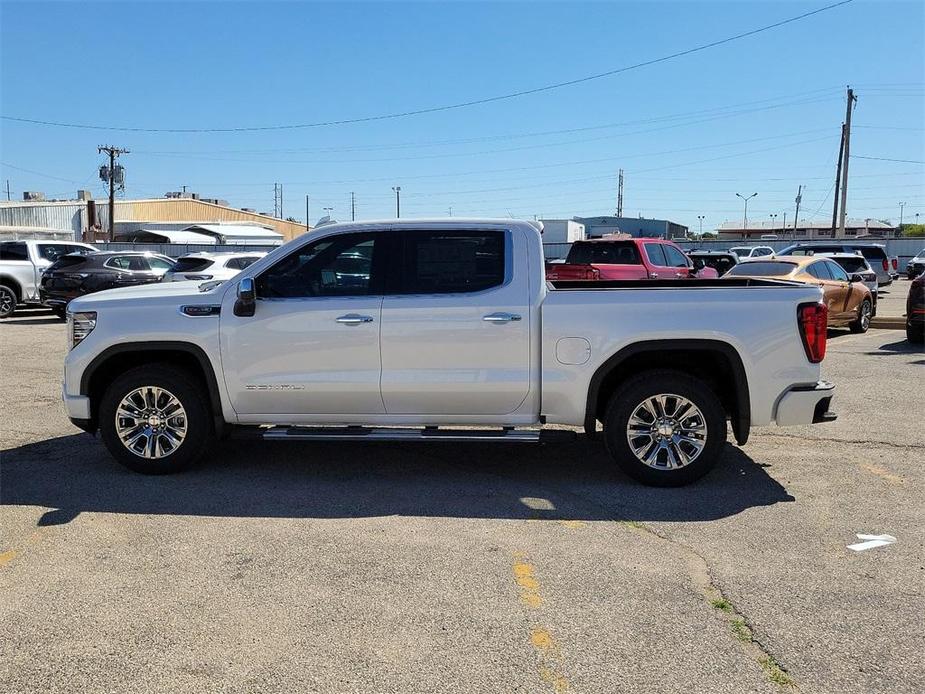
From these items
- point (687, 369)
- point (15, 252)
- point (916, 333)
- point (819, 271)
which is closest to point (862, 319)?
point (819, 271)

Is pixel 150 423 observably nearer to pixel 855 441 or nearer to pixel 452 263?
pixel 452 263

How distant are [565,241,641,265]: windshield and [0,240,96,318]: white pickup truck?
12.6 metres

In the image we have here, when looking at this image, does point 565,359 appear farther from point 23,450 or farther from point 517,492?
point 23,450

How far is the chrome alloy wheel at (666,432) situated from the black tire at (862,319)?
11.4 metres

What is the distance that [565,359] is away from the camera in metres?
5.74

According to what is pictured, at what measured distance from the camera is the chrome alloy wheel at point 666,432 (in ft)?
18.9

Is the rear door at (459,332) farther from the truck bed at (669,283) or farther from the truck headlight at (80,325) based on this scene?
the truck headlight at (80,325)

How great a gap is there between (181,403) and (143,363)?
0.55 metres

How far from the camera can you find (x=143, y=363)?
630cm

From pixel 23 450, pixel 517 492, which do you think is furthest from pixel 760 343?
pixel 23 450

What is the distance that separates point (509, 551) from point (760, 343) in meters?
2.36

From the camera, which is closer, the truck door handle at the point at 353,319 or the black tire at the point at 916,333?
the truck door handle at the point at 353,319

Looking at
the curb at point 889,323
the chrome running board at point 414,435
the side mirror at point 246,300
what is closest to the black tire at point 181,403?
the chrome running board at point 414,435

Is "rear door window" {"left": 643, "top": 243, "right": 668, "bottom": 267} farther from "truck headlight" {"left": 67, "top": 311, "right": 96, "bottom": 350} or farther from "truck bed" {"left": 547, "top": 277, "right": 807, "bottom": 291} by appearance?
"truck headlight" {"left": 67, "top": 311, "right": 96, "bottom": 350}
